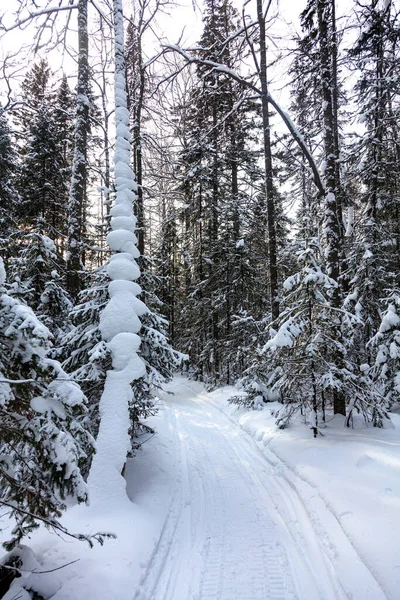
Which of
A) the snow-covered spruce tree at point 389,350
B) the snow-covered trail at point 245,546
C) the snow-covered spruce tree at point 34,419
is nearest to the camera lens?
the snow-covered spruce tree at point 34,419

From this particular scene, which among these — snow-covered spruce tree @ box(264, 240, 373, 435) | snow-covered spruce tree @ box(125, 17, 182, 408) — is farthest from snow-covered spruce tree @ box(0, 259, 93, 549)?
snow-covered spruce tree @ box(264, 240, 373, 435)

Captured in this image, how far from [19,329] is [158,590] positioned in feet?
10.5

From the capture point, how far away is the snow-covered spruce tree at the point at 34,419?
2854mm

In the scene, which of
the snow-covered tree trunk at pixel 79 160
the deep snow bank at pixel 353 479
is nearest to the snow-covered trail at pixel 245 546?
the deep snow bank at pixel 353 479

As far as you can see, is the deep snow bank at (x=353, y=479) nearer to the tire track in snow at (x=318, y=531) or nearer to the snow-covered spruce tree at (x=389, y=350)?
the tire track in snow at (x=318, y=531)

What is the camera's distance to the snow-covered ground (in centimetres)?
350

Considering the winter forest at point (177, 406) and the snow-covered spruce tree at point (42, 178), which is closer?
the winter forest at point (177, 406)

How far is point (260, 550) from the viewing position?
4273 mm

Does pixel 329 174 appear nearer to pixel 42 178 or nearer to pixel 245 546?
pixel 245 546

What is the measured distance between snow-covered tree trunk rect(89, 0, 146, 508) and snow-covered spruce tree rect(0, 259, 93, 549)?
187 cm

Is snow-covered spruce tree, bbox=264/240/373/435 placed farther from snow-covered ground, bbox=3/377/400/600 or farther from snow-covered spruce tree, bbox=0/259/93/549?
snow-covered spruce tree, bbox=0/259/93/549

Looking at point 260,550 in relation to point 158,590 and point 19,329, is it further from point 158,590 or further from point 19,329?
point 19,329

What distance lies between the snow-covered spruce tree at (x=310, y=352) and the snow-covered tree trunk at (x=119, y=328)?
357cm

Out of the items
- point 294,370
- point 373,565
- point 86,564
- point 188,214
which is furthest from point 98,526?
point 188,214
